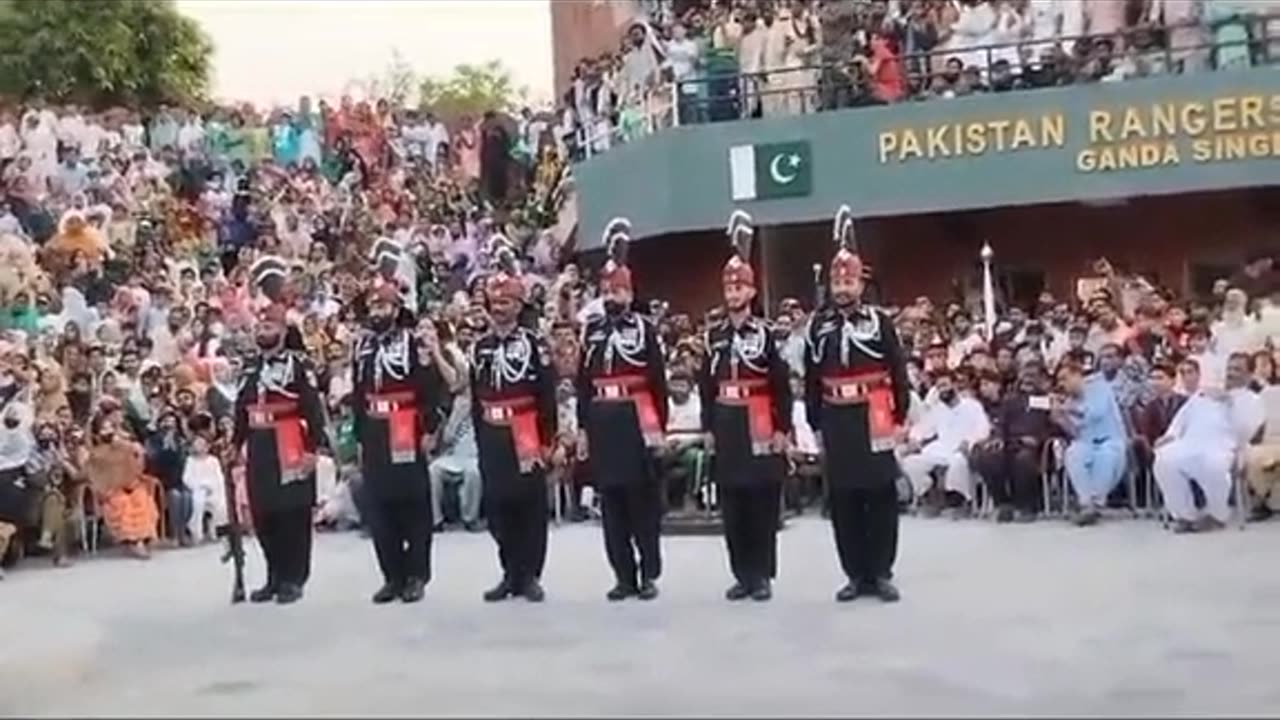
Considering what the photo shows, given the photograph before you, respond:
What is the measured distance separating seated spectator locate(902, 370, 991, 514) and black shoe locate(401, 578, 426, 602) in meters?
4.95

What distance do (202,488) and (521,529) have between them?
19.2ft

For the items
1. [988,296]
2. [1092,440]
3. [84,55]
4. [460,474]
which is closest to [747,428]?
[1092,440]

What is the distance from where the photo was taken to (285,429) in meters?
12.0

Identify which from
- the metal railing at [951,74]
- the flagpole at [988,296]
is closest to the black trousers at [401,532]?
the flagpole at [988,296]

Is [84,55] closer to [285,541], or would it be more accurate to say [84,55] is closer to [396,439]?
[285,541]

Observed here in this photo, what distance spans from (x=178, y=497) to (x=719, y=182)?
7996 millimetres

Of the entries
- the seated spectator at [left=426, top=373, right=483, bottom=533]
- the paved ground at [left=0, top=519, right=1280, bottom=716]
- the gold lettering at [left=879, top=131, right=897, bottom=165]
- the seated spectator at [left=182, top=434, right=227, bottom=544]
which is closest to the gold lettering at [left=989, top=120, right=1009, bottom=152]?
the gold lettering at [left=879, top=131, right=897, bottom=165]

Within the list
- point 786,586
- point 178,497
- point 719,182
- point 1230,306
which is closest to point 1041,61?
point 719,182

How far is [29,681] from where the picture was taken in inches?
380

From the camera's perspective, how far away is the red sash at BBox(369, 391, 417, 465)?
11.8 meters

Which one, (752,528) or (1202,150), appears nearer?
(752,528)

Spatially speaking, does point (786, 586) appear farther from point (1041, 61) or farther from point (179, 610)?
point (1041, 61)

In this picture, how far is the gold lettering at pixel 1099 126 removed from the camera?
21.5 m

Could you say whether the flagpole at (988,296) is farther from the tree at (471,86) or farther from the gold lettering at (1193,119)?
the tree at (471,86)
